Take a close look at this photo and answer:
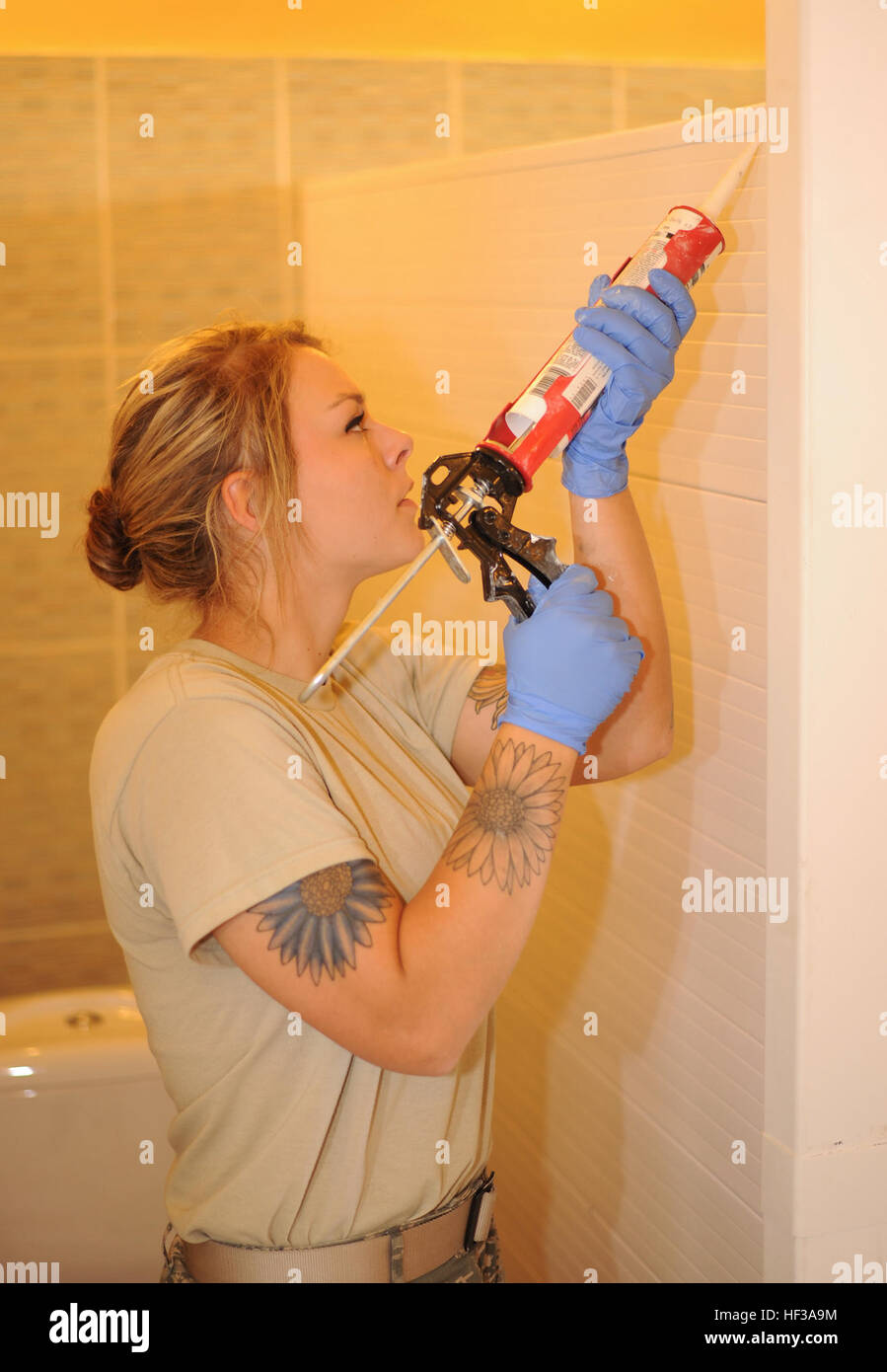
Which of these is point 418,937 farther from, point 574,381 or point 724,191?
point 724,191

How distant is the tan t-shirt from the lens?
932 mm

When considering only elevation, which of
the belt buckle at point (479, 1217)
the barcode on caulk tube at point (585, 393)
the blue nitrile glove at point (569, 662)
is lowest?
the belt buckle at point (479, 1217)

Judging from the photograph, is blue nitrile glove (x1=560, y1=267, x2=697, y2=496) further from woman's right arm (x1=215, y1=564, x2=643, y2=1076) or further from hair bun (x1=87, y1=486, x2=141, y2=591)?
hair bun (x1=87, y1=486, x2=141, y2=591)

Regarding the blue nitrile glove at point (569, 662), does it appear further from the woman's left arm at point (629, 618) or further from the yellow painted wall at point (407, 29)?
the yellow painted wall at point (407, 29)

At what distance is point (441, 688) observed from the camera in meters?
1.29

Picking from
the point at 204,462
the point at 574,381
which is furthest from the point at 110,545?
the point at 574,381

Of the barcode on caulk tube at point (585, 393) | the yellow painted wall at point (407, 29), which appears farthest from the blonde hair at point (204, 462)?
the yellow painted wall at point (407, 29)

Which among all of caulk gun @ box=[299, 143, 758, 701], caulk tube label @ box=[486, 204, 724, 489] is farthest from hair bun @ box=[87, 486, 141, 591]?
caulk tube label @ box=[486, 204, 724, 489]

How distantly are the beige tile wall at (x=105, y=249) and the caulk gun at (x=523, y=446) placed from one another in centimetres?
138

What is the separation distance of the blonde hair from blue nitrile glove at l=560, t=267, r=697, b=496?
0.26 meters

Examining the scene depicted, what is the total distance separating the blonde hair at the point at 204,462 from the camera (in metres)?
1.11

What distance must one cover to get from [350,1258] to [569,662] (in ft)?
1.64

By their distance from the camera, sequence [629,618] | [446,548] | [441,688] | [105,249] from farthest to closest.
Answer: [105,249] < [441,688] < [629,618] < [446,548]
